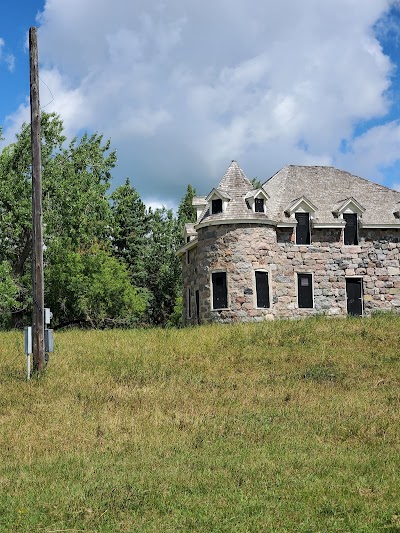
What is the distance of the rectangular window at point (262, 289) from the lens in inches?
1244

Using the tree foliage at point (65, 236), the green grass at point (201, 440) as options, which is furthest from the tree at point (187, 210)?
the green grass at point (201, 440)

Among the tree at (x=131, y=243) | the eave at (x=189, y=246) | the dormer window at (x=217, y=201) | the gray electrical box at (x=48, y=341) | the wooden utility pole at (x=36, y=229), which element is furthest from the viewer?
the tree at (x=131, y=243)

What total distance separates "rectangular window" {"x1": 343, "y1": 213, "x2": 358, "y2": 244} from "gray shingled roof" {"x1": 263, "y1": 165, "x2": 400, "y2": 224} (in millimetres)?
532

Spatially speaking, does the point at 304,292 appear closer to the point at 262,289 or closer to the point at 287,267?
the point at 287,267

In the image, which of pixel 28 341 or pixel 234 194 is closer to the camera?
pixel 28 341

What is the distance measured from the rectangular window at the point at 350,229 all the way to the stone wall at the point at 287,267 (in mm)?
338

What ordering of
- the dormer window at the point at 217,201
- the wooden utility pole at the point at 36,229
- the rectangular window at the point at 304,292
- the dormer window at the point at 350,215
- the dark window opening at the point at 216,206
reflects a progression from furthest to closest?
the dormer window at the point at 350,215 → the rectangular window at the point at 304,292 → the dark window opening at the point at 216,206 → the dormer window at the point at 217,201 → the wooden utility pole at the point at 36,229

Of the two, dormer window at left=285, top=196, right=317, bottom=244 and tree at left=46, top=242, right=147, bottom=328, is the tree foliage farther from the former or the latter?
dormer window at left=285, top=196, right=317, bottom=244

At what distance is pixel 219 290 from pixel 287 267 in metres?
3.87

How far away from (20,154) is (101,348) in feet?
77.9

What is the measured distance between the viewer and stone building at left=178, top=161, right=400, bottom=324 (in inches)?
1234

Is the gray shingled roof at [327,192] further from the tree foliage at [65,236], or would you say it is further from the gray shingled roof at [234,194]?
the tree foliage at [65,236]

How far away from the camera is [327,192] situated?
35.4 meters

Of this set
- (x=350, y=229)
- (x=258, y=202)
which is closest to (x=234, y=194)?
(x=258, y=202)
